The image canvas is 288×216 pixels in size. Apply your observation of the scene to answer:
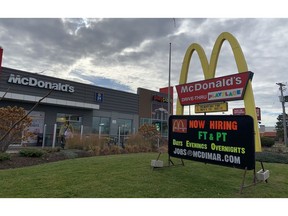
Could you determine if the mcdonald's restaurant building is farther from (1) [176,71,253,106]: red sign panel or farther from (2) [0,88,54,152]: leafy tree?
(1) [176,71,253,106]: red sign panel

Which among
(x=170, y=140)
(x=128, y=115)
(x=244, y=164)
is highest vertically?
(x=128, y=115)

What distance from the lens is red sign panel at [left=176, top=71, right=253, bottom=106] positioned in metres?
11.4

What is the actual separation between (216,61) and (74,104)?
44.0 feet

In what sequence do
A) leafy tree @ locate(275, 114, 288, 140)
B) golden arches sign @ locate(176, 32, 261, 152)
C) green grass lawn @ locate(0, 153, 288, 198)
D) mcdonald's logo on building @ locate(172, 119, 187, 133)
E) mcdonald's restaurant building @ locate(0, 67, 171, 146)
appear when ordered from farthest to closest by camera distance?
1. leafy tree @ locate(275, 114, 288, 140)
2. mcdonald's restaurant building @ locate(0, 67, 171, 146)
3. golden arches sign @ locate(176, 32, 261, 152)
4. mcdonald's logo on building @ locate(172, 119, 187, 133)
5. green grass lawn @ locate(0, 153, 288, 198)

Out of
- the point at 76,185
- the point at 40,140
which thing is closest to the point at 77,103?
the point at 40,140

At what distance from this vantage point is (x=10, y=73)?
1767 cm

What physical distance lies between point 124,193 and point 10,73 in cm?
1713

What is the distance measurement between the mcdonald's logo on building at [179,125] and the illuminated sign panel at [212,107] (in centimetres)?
581

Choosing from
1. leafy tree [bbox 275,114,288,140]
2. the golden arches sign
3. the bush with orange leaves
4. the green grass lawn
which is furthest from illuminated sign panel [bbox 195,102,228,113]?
leafy tree [bbox 275,114,288,140]

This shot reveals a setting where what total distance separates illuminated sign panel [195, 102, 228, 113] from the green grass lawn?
5.39m

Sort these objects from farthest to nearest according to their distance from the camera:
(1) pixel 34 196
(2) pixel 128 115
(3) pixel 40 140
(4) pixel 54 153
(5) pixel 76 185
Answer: (2) pixel 128 115 → (3) pixel 40 140 → (4) pixel 54 153 → (5) pixel 76 185 → (1) pixel 34 196

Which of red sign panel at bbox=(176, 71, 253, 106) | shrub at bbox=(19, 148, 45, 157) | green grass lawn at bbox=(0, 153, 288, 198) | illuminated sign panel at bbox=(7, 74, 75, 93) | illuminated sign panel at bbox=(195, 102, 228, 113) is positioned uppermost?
illuminated sign panel at bbox=(7, 74, 75, 93)

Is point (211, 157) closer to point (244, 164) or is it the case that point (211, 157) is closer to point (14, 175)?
point (244, 164)

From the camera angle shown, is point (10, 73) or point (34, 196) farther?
point (10, 73)
